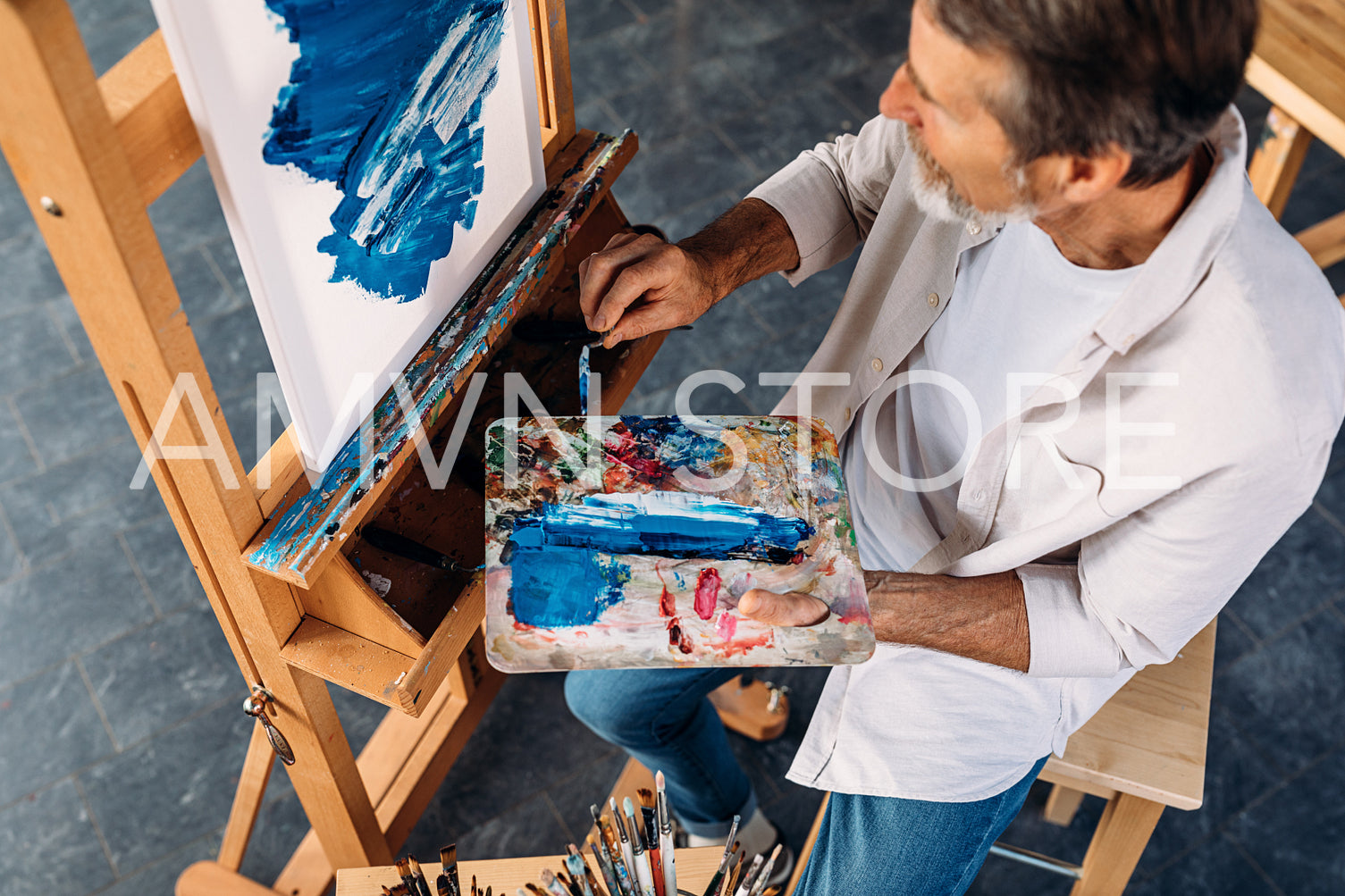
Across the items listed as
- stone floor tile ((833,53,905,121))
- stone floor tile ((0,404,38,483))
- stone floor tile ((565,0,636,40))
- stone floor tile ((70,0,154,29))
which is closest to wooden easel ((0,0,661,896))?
stone floor tile ((0,404,38,483))

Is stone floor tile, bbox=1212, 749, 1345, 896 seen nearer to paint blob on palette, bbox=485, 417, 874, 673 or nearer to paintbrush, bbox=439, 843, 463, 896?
paint blob on palette, bbox=485, 417, 874, 673

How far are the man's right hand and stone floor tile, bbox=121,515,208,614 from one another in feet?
4.35

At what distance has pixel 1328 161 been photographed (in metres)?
3.11

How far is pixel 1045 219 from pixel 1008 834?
4.44 feet

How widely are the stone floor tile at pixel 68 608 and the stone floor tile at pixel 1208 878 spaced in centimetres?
202

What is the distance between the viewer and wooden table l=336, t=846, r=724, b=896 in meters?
1.32

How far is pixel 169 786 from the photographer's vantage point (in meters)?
2.00

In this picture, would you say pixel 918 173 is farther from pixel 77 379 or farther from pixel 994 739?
pixel 77 379

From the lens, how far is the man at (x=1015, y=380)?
973mm

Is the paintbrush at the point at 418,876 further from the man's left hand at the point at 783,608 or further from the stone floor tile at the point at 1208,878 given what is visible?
the stone floor tile at the point at 1208,878

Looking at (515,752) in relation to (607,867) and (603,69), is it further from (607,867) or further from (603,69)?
(603,69)

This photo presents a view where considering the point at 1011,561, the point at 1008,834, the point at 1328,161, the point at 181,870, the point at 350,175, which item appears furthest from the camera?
the point at 1328,161

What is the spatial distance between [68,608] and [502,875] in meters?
1.36

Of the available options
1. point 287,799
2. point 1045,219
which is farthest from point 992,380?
point 287,799
